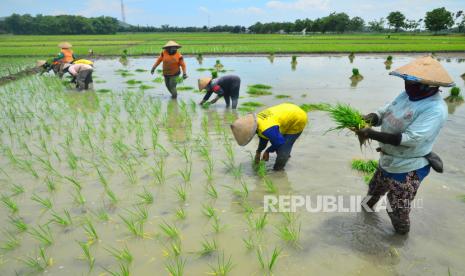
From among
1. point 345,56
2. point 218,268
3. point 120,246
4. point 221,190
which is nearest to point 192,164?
point 221,190

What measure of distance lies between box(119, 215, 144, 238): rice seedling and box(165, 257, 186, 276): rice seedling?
1.47 ft

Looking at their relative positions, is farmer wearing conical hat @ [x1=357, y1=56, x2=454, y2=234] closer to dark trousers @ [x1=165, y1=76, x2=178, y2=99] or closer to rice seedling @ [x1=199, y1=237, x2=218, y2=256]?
rice seedling @ [x1=199, y1=237, x2=218, y2=256]

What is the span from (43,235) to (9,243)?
243 mm

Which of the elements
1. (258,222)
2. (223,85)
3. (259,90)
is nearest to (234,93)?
(223,85)

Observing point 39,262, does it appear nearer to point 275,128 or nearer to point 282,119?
point 275,128

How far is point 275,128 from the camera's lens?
134 inches

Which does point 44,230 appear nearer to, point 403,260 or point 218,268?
point 218,268

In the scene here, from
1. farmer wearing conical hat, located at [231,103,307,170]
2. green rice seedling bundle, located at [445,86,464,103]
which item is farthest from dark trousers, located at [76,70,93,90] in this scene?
Result: green rice seedling bundle, located at [445,86,464,103]

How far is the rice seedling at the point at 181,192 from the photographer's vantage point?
3.26 m

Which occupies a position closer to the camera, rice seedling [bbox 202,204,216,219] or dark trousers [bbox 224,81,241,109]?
rice seedling [bbox 202,204,216,219]

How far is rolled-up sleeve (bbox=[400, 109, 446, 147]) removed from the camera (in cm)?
211

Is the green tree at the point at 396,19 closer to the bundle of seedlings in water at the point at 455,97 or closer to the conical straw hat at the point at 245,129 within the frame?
the bundle of seedlings in water at the point at 455,97

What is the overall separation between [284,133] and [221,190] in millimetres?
1013

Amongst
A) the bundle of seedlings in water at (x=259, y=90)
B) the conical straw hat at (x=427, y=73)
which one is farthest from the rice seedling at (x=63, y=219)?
the bundle of seedlings in water at (x=259, y=90)
